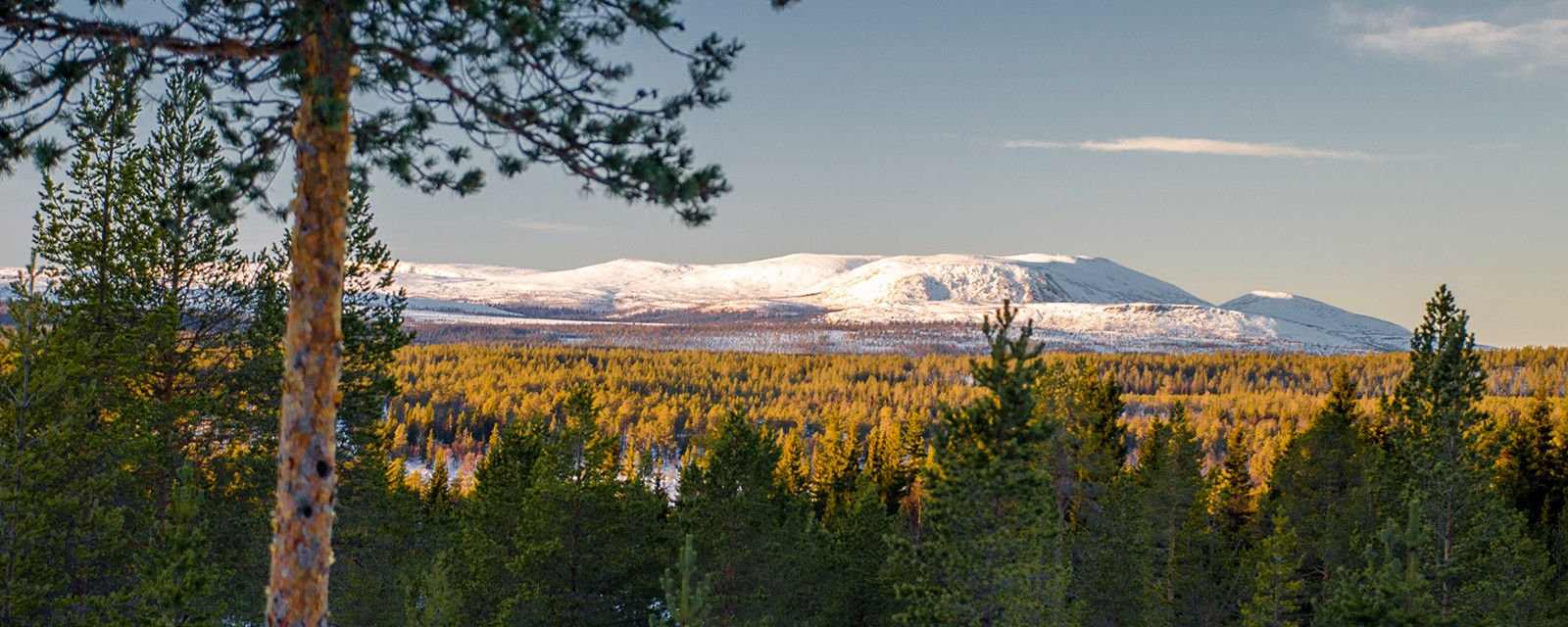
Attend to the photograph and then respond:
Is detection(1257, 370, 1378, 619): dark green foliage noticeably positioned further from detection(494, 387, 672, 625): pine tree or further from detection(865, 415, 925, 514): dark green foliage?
detection(494, 387, 672, 625): pine tree

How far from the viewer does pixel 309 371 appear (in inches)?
269

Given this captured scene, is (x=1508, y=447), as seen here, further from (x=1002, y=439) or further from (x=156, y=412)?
(x=156, y=412)

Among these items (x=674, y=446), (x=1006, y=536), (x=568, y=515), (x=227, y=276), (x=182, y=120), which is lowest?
(x=674, y=446)

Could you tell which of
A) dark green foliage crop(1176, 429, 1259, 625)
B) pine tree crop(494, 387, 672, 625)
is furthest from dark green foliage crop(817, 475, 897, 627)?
dark green foliage crop(1176, 429, 1259, 625)

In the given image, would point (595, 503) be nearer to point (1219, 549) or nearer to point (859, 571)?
point (859, 571)

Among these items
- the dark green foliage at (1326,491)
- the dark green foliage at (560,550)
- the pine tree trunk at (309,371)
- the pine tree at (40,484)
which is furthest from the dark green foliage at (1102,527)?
the pine tree at (40,484)

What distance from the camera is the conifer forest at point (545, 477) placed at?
7.08m

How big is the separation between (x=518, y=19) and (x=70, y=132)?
377 centimetres

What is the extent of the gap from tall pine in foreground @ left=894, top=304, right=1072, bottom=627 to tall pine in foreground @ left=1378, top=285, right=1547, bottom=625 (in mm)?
12273

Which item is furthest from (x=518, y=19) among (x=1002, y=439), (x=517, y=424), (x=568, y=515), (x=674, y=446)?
(x=674, y=446)

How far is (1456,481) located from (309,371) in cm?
2736

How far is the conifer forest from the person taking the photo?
708 centimetres

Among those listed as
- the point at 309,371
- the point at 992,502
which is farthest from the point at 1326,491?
the point at 309,371

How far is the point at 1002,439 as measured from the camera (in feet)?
55.9
